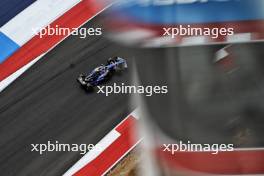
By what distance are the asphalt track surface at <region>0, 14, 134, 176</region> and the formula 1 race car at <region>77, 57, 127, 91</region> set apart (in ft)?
0.07

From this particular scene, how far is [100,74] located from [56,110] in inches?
9.7

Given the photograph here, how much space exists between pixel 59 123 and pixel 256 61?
88cm

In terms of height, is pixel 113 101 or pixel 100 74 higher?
pixel 100 74

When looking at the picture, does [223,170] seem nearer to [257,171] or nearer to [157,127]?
[257,171]

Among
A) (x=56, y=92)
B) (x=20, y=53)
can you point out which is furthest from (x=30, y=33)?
(x=56, y=92)

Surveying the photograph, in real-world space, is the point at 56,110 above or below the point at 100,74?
below

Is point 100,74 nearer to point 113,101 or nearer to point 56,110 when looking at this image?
point 113,101

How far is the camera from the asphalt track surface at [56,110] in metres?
1.65

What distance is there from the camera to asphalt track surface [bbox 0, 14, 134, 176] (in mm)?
1646

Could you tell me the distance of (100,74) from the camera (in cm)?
166

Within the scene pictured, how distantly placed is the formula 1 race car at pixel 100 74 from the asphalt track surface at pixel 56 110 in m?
0.02

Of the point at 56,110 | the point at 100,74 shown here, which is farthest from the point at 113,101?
the point at 56,110

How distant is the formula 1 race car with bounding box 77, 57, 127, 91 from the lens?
64.7 inches

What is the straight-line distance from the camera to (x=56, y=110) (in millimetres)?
1649
